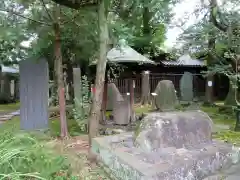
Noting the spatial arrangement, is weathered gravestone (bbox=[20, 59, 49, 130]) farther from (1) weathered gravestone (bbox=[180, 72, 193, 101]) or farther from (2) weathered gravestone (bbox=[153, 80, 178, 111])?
(1) weathered gravestone (bbox=[180, 72, 193, 101])

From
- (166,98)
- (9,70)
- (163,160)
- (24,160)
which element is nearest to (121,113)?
(166,98)

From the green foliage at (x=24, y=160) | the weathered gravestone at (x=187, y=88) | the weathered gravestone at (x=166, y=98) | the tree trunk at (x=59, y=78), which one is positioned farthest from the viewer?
the weathered gravestone at (x=187, y=88)

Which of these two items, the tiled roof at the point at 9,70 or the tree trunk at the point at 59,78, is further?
the tiled roof at the point at 9,70

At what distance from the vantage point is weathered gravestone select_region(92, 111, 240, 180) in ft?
10.1

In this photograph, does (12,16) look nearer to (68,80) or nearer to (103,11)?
(103,11)

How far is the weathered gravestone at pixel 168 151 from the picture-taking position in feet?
10.1

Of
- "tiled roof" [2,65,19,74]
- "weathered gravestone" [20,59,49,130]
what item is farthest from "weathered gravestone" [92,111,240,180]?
"tiled roof" [2,65,19,74]

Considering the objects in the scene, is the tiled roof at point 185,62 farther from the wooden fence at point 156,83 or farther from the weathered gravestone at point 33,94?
the weathered gravestone at point 33,94

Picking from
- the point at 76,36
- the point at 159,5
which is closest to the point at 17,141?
the point at 159,5

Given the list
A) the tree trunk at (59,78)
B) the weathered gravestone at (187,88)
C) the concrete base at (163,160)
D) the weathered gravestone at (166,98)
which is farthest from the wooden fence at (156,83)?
the concrete base at (163,160)

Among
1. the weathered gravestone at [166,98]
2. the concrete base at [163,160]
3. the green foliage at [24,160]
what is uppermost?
the weathered gravestone at [166,98]

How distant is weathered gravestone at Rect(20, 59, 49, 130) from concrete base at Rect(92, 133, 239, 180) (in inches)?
102

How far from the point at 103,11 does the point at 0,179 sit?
3.45 metres

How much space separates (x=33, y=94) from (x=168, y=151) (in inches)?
154
